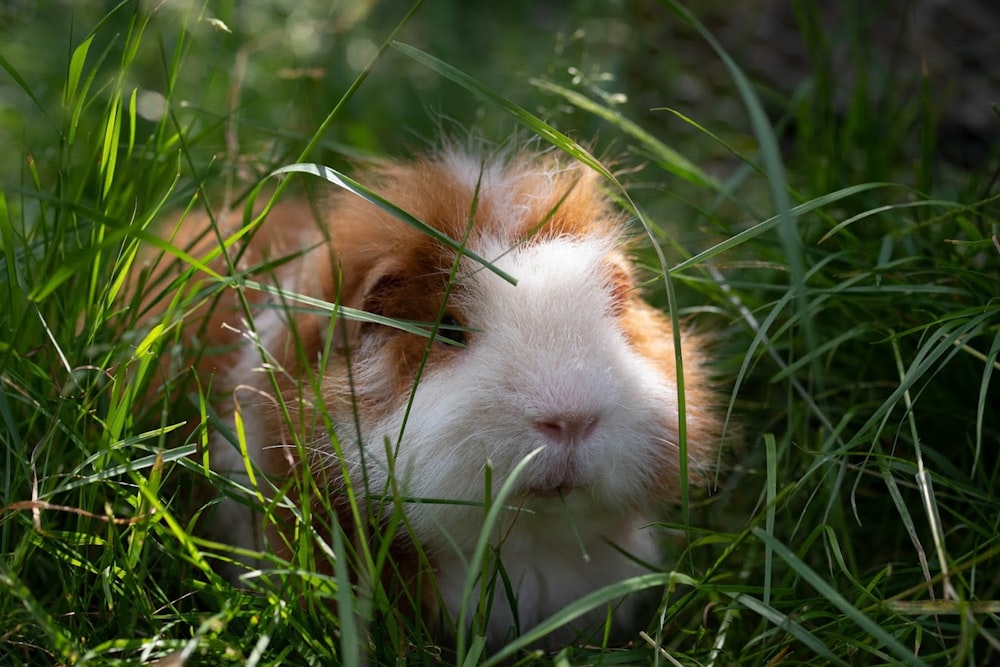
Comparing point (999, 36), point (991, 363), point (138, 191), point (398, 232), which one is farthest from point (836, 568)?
point (999, 36)

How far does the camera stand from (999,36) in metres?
3.59

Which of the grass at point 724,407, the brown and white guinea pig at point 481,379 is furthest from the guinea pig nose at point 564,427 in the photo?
the grass at point 724,407

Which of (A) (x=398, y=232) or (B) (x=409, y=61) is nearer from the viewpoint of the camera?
(A) (x=398, y=232)

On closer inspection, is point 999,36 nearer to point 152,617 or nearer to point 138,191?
point 138,191

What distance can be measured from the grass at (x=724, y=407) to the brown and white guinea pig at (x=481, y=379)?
0.14 m

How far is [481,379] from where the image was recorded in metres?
1.60

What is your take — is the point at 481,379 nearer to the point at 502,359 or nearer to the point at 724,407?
the point at 502,359

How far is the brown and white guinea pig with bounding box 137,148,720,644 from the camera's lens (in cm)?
159

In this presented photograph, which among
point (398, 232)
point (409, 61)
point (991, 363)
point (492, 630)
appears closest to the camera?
point (991, 363)

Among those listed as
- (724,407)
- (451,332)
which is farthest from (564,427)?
(724,407)

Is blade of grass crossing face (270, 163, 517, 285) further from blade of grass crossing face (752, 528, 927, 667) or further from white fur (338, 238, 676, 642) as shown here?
blade of grass crossing face (752, 528, 927, 667)

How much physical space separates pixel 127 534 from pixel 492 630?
0.78 meters

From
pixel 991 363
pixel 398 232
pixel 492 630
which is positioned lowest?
pixel 492 630

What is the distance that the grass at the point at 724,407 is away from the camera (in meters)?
1.51
